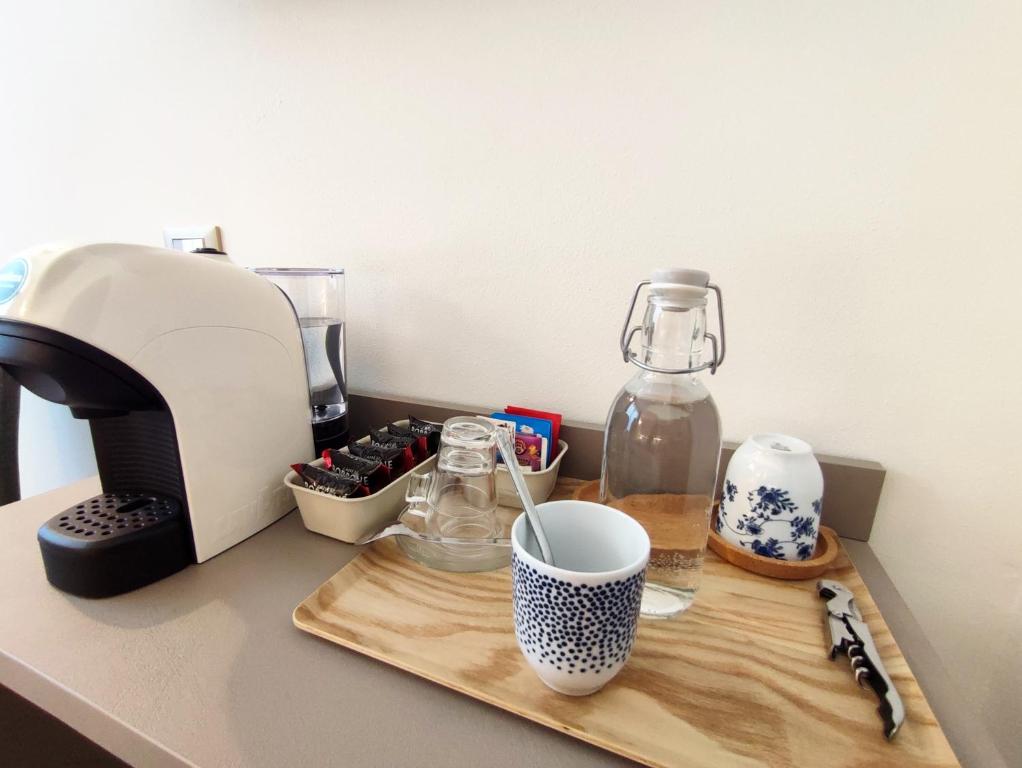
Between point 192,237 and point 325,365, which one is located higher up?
point 192,237

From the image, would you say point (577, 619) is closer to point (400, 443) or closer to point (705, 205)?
point (400, 443)

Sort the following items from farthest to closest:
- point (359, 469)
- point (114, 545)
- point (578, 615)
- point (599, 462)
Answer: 1. point (599, 462)
2. point (359, 469)
3. point (114, 545)
4. point (578, 615)

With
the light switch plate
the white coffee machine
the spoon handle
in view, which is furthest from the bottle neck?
the light switch plate

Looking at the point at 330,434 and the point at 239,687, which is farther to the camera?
the point at 330,434

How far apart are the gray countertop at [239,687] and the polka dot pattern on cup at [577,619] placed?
0.05 m

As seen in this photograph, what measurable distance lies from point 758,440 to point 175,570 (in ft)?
1.89

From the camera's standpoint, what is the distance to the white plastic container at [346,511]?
48 centimetres

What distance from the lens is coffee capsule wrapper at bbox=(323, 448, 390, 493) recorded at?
1.62ft

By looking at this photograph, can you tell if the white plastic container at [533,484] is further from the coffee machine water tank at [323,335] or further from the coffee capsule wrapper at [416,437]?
the coffee machine water tank at [323,335]

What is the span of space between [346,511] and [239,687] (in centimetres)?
18

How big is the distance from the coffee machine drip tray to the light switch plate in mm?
497

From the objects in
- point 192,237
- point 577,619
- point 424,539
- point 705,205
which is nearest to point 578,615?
point 577,619

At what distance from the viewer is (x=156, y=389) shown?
0.41m

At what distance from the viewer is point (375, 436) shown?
1.93ft
